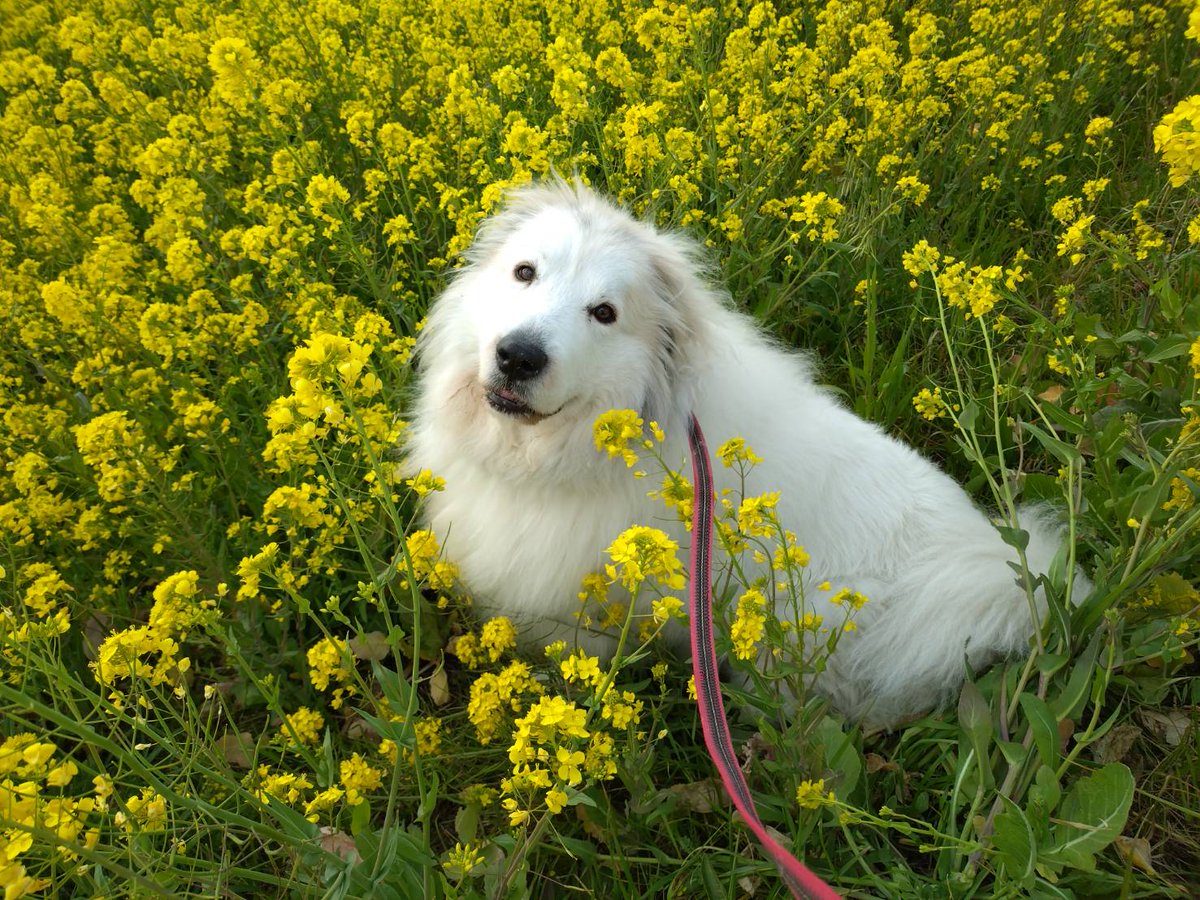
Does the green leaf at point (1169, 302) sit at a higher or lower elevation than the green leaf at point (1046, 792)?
higher

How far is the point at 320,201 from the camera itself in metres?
2.69

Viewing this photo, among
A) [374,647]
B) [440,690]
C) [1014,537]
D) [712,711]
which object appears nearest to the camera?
[712,711]

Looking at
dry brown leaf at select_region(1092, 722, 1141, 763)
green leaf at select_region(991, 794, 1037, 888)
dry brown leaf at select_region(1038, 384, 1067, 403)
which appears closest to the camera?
green leaf at select_region(991, 794, 1037, 888)

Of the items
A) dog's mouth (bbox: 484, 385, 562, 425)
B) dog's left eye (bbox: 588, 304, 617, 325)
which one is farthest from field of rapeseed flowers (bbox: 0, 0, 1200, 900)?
dog's left eye (bbox: 588, 304, 617, 325)

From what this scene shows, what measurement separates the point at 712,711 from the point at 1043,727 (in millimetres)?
808

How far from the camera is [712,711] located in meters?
1.48

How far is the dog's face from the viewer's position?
2.19 meters

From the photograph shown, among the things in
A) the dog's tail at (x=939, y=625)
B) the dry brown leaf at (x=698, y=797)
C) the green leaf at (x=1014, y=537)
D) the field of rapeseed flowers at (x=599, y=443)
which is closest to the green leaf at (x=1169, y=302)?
the field of rapeseed flowers at (x=599, y=443)

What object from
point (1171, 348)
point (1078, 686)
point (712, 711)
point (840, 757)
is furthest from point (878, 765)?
point (1171, 348)

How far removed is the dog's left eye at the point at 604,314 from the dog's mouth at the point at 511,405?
1.12 ft

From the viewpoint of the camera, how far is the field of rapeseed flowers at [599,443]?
149 centimetres

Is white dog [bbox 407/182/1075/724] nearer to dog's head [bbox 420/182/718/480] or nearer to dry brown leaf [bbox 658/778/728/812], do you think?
dog's head [bbox 420/182/718/480]

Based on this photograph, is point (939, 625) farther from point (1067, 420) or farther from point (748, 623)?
point (748, 623)

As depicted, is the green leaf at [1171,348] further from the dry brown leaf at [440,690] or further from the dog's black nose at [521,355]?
the dry brown leaf at [440,690]
